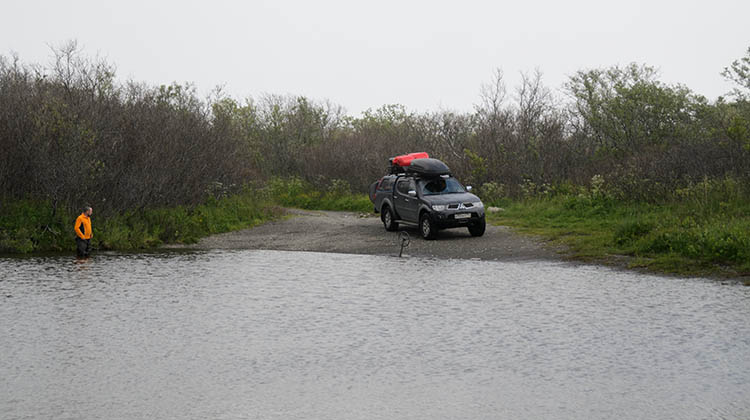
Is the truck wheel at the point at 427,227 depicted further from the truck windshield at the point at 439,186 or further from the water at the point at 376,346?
the water at the point at 376,346

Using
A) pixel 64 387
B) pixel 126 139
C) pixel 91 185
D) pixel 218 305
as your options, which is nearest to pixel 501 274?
pixel 218 305

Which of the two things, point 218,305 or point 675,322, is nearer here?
point 675,322

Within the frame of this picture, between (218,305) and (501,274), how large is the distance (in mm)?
5795

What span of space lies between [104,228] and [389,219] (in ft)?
27.7

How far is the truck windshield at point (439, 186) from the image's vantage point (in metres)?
21.8

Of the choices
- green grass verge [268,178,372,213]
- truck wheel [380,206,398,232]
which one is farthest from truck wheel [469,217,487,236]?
green grass verge [268,178,372,213]

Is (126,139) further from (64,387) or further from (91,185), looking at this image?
(64,387)

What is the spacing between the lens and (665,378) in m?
7.26

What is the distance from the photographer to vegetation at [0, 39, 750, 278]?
20484mm

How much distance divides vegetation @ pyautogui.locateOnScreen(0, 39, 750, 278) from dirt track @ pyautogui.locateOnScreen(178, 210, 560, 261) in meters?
1.31

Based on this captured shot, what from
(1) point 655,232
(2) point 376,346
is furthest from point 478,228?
(2) point 376,346

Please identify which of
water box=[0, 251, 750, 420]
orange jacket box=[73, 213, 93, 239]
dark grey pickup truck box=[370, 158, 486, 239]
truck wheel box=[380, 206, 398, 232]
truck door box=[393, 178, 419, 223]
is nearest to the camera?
water box=[0, 251, 750, 420]

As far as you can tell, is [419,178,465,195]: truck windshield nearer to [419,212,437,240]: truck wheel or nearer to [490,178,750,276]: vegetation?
[419,212,437,240]: truck wheel

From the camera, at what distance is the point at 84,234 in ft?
62.2
